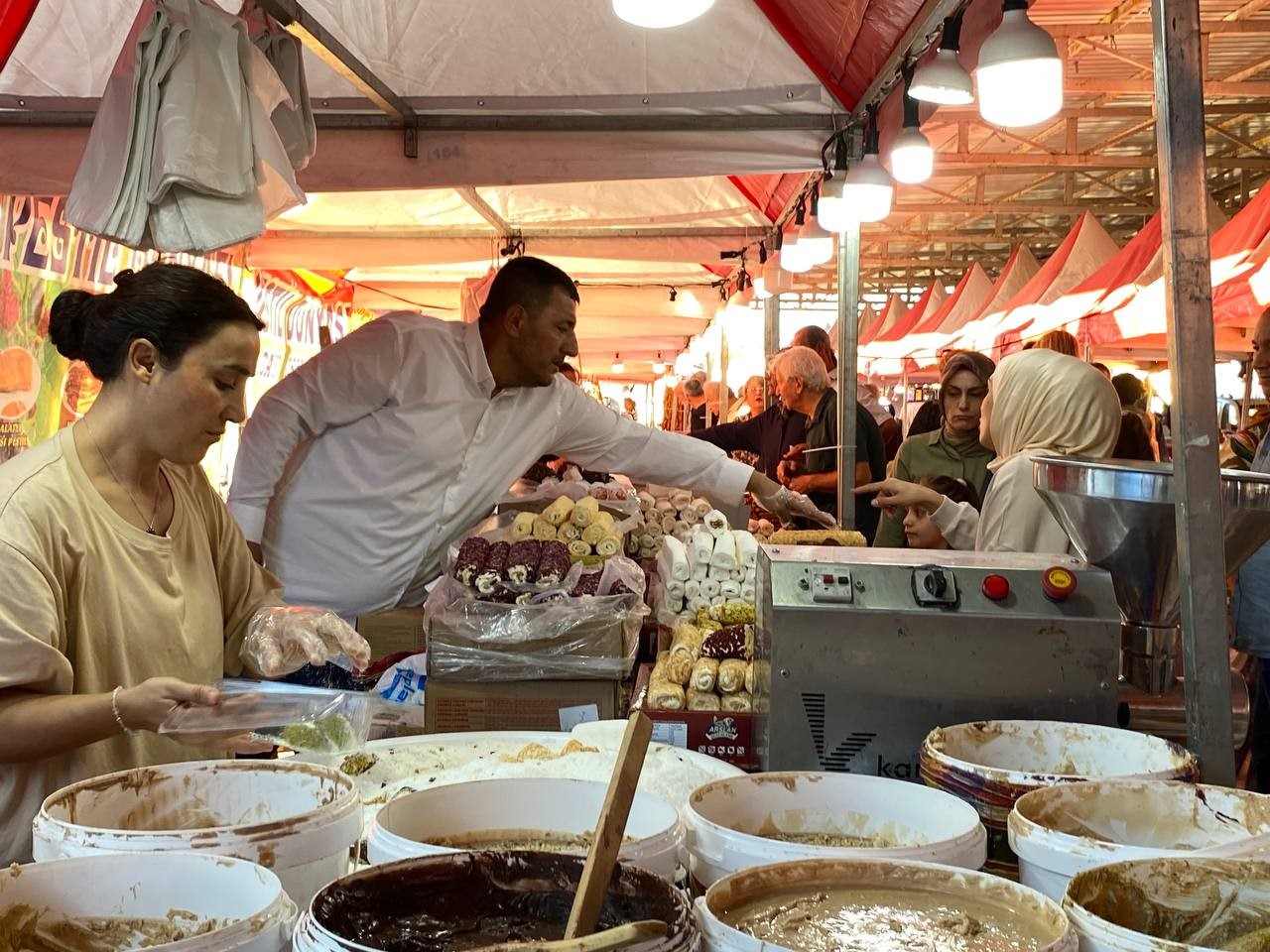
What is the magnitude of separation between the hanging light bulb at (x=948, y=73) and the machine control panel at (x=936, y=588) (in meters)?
1.62

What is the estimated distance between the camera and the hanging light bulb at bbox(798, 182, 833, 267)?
535cm

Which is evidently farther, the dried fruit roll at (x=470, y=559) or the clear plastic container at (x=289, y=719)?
the dried fruit roll at (x=470, y=559)

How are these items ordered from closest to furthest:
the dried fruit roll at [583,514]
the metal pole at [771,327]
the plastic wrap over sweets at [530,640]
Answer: the plastic wrap over sweets at [530,640]
the dried fruit roll at [583,514]
the metal pole at [771,327]

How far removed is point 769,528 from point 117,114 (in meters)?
3.36

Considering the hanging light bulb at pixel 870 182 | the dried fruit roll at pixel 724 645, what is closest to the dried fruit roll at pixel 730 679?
the dried fruit roll at pixel 724 645

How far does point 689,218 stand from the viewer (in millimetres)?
6785

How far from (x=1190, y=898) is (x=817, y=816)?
0.46 m

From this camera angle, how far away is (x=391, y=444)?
153 inches

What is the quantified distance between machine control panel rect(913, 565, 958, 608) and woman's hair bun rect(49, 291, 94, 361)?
5.50 ft

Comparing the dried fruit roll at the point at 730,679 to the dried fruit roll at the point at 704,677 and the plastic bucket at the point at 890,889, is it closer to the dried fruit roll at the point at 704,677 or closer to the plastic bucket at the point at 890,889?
the dried fruit roll at the point at 704,677

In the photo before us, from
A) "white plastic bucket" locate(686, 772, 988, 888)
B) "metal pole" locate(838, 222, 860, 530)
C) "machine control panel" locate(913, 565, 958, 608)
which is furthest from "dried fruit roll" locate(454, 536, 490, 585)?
"metal pole" locate(838, 222, 860, 530)

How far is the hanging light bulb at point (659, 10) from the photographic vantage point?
8.82 ft

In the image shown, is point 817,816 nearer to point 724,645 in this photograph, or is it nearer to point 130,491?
point 724,645

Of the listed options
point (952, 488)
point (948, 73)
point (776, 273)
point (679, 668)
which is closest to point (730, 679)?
point (679, 668)
